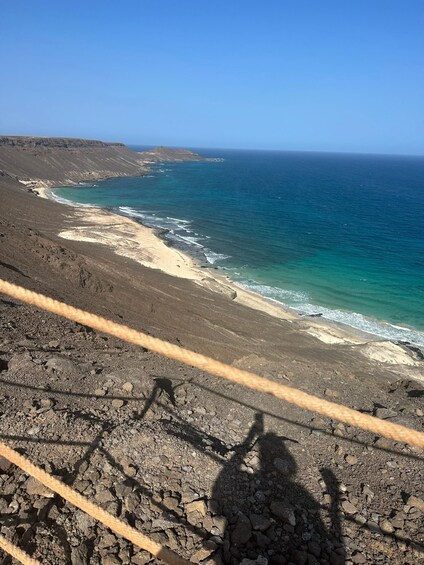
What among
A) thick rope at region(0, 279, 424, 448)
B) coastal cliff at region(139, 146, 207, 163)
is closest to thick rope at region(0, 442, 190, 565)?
thick rope at region(0, 279, 424, 448)

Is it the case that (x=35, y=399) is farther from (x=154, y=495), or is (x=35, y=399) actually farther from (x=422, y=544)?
(x=422, y=544)

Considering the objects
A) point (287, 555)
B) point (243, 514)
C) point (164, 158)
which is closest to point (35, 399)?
point (243, 514)

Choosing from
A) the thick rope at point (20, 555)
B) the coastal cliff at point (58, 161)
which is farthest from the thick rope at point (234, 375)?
the coastal cliff at point (58, 161)

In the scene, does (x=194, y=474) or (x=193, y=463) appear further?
(x=193, y=463)

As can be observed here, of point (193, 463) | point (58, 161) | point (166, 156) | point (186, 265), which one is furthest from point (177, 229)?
point (166, 156)

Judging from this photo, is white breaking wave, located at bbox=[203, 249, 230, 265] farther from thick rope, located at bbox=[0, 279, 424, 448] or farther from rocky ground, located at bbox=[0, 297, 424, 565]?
thick rope, located at bbox=[0, 279, 424, 448]

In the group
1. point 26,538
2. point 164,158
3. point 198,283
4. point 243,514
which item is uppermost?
point 164,158

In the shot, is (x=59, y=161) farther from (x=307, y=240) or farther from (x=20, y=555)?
(x=20, y=555)
